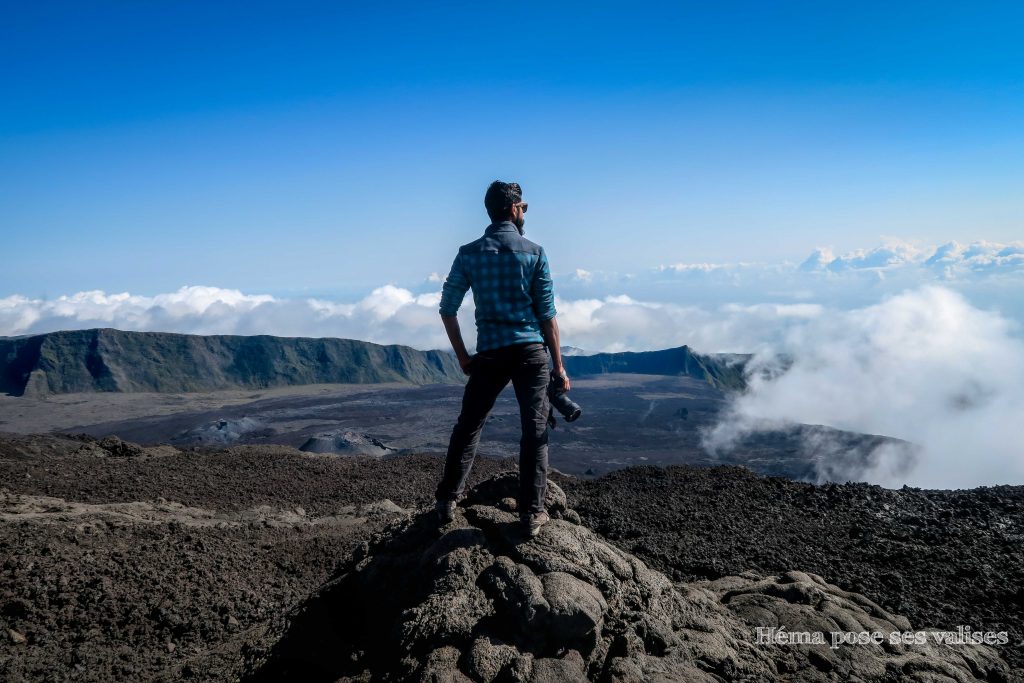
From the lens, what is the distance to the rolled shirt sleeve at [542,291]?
4086mm

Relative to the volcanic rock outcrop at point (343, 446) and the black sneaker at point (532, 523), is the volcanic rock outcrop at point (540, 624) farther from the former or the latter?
the volcanic rock outcrop at point (343, 446)

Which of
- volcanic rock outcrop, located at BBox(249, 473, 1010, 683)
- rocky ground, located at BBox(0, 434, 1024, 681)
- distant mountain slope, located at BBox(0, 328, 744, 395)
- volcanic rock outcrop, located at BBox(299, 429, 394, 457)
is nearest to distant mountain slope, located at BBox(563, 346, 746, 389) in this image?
distant mountain slope, located at BBox(0, 328, 744, 395)

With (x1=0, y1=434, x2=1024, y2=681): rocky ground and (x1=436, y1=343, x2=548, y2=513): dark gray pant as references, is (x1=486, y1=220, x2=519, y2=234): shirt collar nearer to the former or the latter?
(x1=436, y1=343, x2=548, y2=513): dark gray pant

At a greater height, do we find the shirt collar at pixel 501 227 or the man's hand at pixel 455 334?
the shirt collar at pixel 501 227

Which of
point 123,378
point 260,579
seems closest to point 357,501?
point 260,579

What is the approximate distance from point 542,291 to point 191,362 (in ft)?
266

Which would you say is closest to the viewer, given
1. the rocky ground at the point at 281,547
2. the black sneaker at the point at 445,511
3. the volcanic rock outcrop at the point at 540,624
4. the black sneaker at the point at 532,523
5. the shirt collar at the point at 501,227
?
the volcanic rock outcrop at the point at 540,624

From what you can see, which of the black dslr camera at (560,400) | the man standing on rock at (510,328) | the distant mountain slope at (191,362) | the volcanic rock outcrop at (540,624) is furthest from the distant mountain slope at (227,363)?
the black dslr camera at (560,400)

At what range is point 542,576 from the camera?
395cm

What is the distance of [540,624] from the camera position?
11.9 ft

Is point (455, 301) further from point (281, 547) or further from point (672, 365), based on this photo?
point (672, 365)

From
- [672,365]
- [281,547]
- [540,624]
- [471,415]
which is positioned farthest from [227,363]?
[540,624]

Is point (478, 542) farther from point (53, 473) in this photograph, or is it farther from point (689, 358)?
point (689, 358)

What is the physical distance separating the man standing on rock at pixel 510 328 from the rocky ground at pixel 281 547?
6.65 ft
